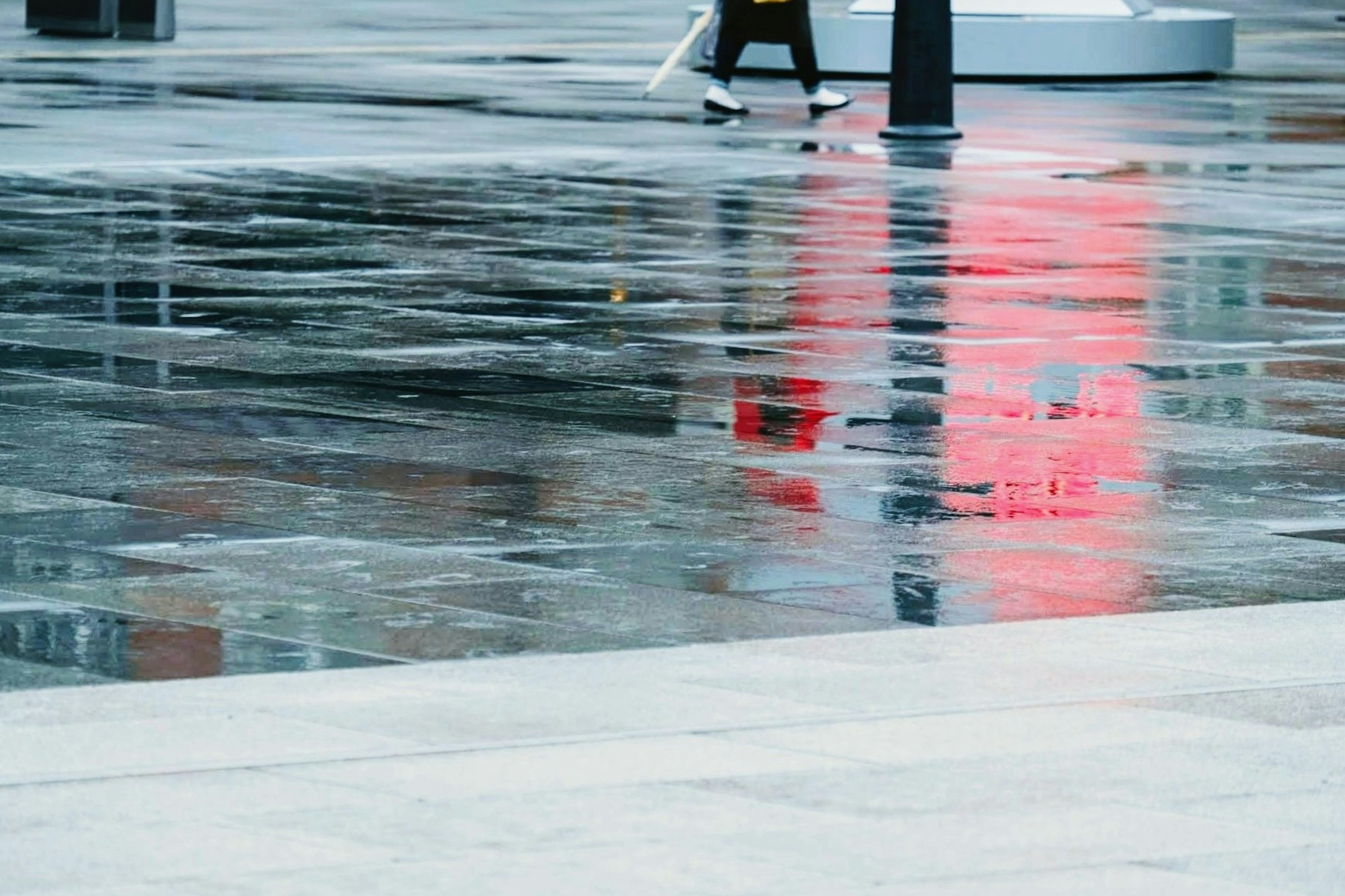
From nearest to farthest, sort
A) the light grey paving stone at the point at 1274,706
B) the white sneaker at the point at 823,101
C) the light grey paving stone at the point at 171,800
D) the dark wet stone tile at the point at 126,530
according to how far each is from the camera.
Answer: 1. the light grey paving stone at the point at 171,800
2. the light grey paving stone at the point at 1274,706
3. the dark wet stone tile at the point at 126,530
4. the white sneaker at the point at 823,101

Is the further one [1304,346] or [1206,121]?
[1206,121]

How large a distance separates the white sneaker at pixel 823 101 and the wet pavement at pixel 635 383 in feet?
3.33

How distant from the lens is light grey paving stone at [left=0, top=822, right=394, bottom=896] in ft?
15.1

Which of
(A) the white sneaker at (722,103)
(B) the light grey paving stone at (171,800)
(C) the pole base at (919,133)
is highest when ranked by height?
(A) the white sneaker at (722,103)

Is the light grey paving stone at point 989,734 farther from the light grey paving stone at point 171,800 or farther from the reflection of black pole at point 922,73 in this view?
the reflection of black pole at point 922,73

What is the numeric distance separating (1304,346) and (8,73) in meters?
16.2

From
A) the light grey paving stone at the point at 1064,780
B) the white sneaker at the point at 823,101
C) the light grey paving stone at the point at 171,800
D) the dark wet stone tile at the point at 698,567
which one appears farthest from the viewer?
the white sneaker at the point at 823,101

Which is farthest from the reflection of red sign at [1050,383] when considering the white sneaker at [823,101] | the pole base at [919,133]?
the white sneaker at [823,101]

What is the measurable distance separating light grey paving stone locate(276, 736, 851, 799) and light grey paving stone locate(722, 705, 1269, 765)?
91 mm

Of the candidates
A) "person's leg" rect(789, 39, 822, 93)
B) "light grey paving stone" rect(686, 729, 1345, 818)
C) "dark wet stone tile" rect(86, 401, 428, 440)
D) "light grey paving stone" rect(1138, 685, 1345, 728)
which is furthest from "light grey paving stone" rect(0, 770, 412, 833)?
"person's leg" rect(789, 39, 822, 93)

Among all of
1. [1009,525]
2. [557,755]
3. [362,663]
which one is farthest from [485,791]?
[1009,525]

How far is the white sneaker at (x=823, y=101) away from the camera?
2288cm

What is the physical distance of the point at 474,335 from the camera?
37.9 ft

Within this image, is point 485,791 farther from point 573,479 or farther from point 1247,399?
point 1247,399
